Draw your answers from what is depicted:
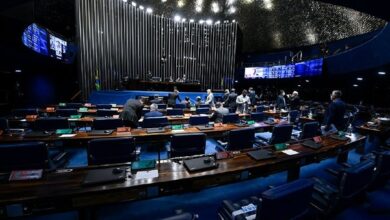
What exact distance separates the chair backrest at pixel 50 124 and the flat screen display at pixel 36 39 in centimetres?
500

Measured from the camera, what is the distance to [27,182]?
1793 mm

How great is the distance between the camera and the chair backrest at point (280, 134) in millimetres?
3967

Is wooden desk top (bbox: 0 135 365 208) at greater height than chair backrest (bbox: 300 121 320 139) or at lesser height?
lesser

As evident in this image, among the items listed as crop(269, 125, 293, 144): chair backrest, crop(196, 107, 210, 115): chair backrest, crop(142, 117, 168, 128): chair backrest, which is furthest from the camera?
crop(196, 107, 210, 115): chair backrest

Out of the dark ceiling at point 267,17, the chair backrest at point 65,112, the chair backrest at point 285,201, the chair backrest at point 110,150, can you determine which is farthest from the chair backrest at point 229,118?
the dark ceiling at point 267,17

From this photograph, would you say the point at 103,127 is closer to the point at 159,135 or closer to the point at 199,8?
the point at 159,135

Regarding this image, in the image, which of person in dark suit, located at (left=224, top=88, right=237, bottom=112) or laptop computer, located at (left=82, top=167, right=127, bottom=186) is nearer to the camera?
laptop computer, located at (left=82, top=167, right=127, bottom=186)

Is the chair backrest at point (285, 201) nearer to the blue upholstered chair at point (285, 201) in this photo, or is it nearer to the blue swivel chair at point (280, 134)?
the blue upholstered chair at point (285, 201)

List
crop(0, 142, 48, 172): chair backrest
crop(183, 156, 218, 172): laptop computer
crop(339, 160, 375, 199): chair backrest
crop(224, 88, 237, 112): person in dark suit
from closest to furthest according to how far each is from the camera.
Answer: crop(339, 160, 375, 199): chair backrest
crop(183, 156, 218, 172): laptop computer
crop(0, 142, 48, 172): chair backrest
crop(224, 88, 237, 112): person in dark suit

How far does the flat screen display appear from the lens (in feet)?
24.6

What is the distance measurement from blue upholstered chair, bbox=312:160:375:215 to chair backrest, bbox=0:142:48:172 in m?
3.46

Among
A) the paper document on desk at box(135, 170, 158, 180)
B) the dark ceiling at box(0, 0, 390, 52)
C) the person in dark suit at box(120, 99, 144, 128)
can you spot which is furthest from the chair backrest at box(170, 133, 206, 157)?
the dark ceiling at box(0, 0, 390, 52)

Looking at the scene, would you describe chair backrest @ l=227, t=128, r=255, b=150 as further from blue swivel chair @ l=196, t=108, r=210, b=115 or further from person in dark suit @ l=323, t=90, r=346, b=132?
blue swivel chair @ l=196, t=108, r=210, b=115

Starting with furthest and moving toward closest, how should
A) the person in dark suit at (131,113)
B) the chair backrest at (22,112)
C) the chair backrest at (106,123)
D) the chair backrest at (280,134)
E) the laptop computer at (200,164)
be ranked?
the chair backrest at (22,112) < the person in dark suit at (131,113) < the chair backrest at (106,123) < the chair backrest at (280,134) < the laptop computer at (200,164)
